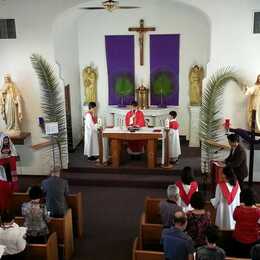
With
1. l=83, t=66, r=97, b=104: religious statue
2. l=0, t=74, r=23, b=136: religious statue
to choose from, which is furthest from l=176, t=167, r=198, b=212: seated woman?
l=83, t=66, r=97, b=104: religious statue

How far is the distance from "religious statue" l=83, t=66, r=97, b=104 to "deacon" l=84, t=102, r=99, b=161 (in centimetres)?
189

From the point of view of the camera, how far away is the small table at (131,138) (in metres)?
10.2

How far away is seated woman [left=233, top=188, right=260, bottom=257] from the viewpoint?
5504 mm

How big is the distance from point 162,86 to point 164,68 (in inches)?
20.0

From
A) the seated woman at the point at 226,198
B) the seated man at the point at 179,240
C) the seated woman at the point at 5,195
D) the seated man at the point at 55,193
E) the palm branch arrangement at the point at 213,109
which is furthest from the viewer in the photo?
the palm branch arrangement at the point at 213,109

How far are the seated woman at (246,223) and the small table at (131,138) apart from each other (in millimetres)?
4581

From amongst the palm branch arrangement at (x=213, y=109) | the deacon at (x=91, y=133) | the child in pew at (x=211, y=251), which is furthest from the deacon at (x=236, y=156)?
the deacon at (x=91, y=133)

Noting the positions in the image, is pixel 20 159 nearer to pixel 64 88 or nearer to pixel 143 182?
pixel 64 88

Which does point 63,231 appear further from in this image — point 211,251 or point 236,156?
point 236,156

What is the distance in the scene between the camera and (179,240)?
190 inches

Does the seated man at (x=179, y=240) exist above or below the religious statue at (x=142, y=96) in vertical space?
below

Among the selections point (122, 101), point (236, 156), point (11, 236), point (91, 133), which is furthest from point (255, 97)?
point (11, 236)

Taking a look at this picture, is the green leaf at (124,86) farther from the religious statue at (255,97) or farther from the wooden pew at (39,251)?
the wooden pew at (39,251)

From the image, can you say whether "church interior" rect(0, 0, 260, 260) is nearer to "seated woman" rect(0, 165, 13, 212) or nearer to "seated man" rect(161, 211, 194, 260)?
"seated woman" rect(0, 165, 13, 212)
